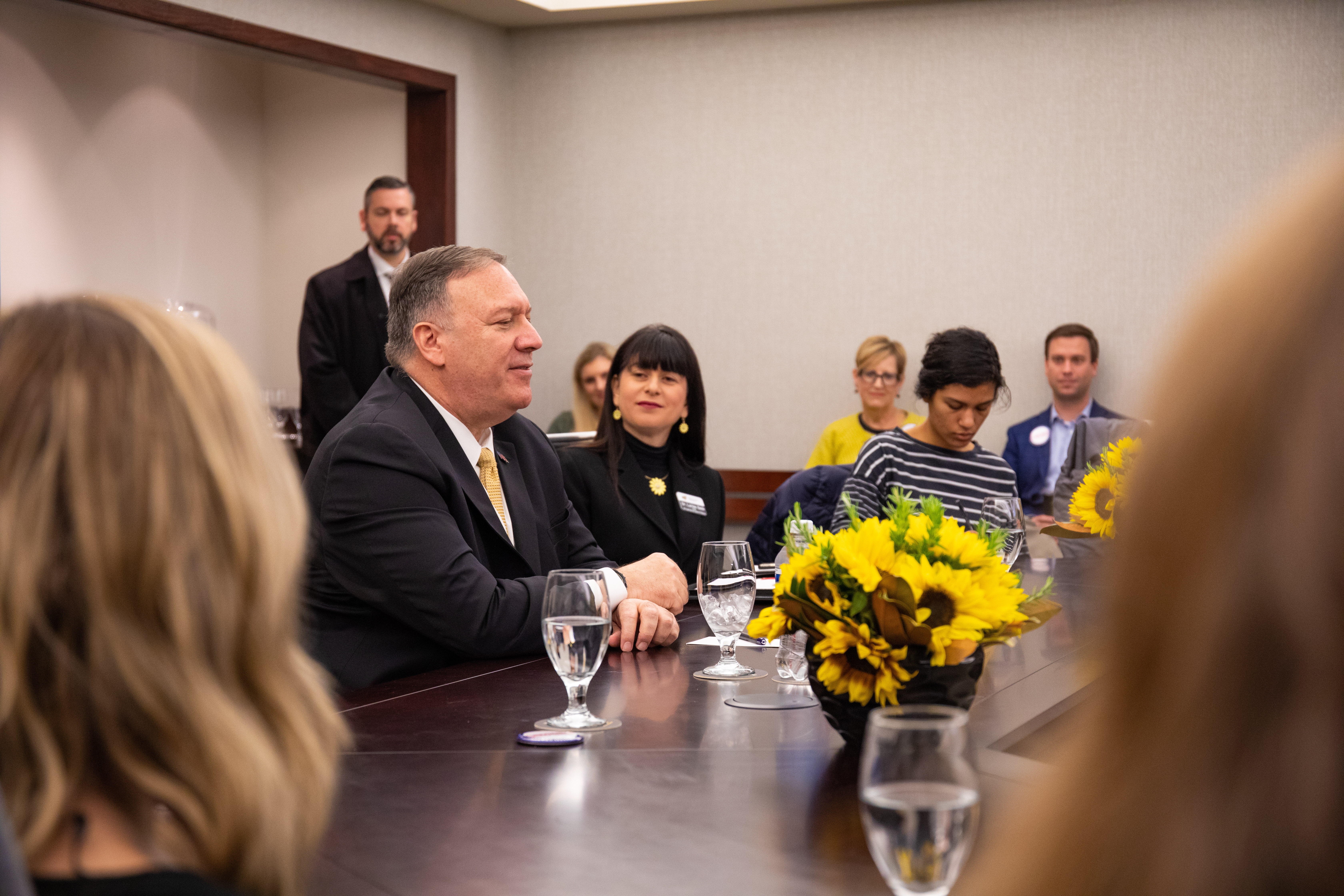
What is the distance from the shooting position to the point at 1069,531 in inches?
116

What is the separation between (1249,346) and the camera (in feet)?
1.53

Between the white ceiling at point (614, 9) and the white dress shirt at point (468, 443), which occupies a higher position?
the white ceiling at point (614, 9)

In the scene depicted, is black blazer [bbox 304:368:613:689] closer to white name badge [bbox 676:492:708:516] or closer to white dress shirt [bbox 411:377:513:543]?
white dress shirt [bbox 411:377:513:543]

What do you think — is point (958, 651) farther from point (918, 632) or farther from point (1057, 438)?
point (1057, 438)

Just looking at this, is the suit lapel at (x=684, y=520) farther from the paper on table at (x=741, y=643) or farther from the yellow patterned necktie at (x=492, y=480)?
the paper on table at (x=741, y=643)

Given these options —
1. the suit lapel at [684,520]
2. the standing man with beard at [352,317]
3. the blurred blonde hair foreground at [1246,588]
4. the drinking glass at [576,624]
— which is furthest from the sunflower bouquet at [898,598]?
the standing man with beard at [352,317]

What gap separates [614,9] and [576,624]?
5.56m

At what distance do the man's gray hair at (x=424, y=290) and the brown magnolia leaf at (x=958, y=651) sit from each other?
1620 millimetres

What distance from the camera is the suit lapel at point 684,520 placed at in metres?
3.96

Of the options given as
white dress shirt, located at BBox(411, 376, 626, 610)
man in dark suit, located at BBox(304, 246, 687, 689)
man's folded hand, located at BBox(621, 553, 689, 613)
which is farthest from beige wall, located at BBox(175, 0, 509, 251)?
man's folded hand, located at BBox(621, 553, 689, 613)

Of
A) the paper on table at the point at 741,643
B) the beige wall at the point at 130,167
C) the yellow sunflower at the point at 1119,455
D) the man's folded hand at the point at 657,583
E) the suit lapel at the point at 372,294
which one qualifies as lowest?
the paper on table at the point at 741,643

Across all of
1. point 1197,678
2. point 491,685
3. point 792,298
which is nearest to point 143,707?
point 1197,678

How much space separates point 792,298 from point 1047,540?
2.53m

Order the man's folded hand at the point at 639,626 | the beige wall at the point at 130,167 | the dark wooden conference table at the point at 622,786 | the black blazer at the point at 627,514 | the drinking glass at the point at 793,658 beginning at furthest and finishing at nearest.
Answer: the beige wall at the point at 130,167
the black blazer at the point at 627,514
the man's folded hand at the point at 639,626
the drinking glass at the point at 793,658
the dark wooden conference table at the point at 622,786
